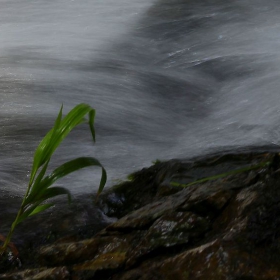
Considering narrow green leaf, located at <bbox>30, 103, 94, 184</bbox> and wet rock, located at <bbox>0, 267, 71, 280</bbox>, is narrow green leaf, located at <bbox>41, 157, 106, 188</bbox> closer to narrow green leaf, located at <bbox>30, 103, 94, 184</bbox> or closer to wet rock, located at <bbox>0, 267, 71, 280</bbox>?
narrow green leaf, located at <bbox>30, 103, 94, 184</bbox>

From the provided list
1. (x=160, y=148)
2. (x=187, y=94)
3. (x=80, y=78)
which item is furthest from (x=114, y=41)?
(x=160, y=148)

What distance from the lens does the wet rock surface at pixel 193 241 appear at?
175 cm

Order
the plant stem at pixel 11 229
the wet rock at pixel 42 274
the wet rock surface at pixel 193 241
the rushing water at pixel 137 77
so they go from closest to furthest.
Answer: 1. the wet rock surface at pixel 193 241
2. the wet rock at pixel 42 274
3. the plant stem at pixel 11 229
4. the rushing water at pixel 137 77

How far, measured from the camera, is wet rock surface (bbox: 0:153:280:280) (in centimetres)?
175

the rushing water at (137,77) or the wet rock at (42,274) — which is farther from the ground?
the wet rock at (42,274)

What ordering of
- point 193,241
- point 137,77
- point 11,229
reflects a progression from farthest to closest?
1. point 137,77
2. point 11,229
3. point 193,241

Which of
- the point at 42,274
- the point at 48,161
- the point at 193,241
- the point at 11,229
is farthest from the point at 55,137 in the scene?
the point at 193,241

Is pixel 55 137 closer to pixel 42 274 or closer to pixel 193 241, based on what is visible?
pixel 42 274

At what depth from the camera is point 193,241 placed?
1.92 meters

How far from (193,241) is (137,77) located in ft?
9.73

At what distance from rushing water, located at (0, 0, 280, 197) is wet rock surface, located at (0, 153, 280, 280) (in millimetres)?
744

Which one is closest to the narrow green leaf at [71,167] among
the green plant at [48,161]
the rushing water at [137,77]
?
the green plant at [48,161]

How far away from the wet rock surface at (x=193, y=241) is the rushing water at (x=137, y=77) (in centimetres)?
74

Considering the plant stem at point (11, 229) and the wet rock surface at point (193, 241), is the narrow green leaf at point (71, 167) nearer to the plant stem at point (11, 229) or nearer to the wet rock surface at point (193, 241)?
the plant stem at point (11, 229)
